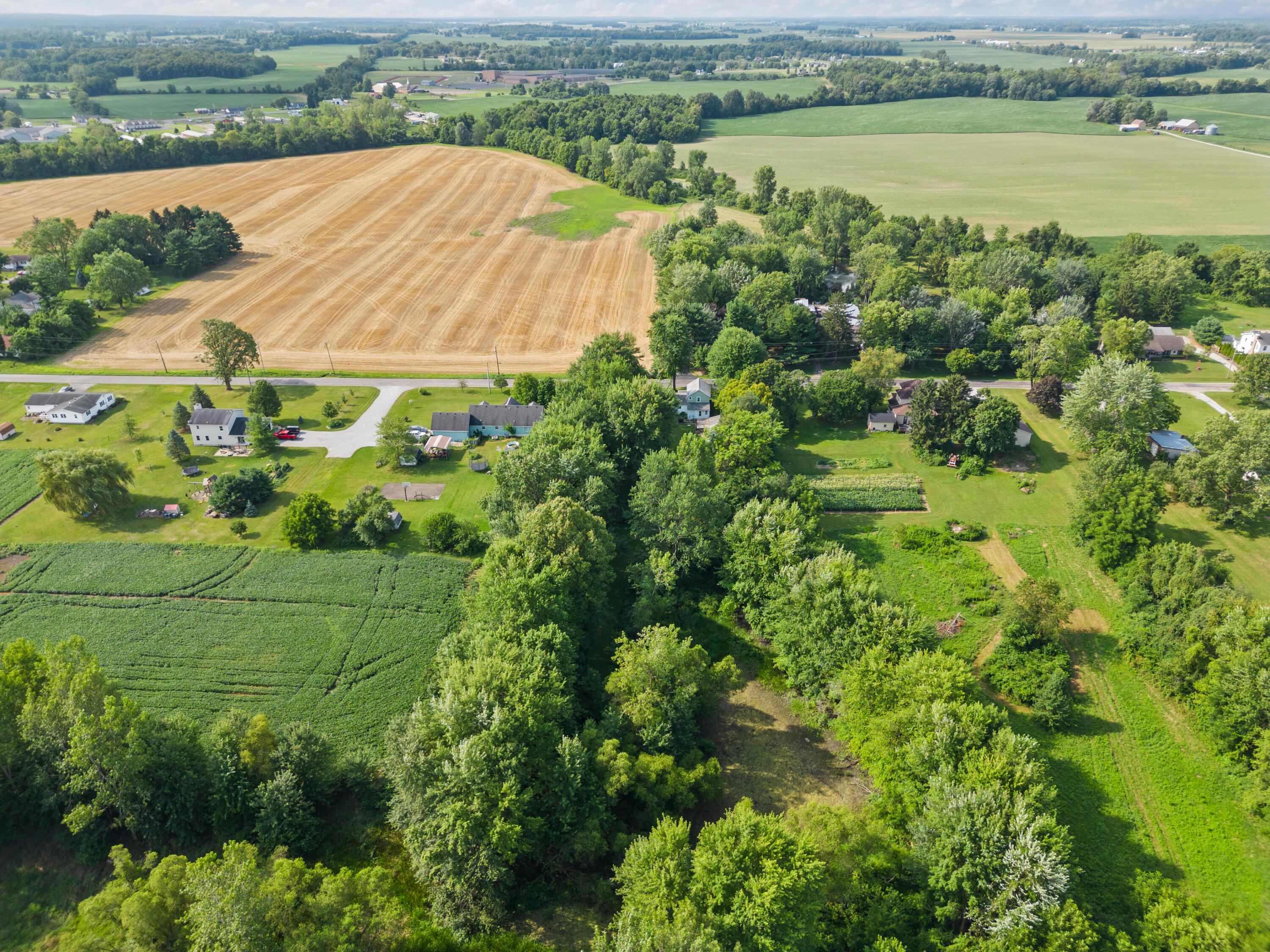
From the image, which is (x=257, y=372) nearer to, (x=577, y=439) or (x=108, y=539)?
(x=108, y=539)

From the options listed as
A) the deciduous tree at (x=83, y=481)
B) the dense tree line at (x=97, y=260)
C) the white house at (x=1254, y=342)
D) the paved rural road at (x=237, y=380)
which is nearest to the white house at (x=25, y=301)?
the dense tree line at (x=97, y=260)

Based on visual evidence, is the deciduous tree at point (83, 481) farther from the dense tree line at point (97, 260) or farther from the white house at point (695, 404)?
the white house at point (695, 404)

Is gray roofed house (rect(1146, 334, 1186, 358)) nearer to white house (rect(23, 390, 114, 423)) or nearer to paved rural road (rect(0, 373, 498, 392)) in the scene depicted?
paved rural road (rect(0, 373, 498, 392))

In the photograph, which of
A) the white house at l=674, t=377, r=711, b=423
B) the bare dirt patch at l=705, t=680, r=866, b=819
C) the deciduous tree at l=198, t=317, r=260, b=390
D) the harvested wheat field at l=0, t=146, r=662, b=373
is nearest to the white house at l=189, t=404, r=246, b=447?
the deciduous tree at l=198, t=317, r=260, b=390

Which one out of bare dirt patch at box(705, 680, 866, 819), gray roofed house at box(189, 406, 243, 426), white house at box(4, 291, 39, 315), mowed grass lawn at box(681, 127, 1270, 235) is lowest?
bare dirt patch at box(705, 680, 866, 819)

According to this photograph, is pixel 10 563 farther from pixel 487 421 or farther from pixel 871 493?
pixel 871 493

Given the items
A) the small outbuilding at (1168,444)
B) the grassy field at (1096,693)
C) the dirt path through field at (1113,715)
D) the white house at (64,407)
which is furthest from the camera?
the white house at (64,407)
